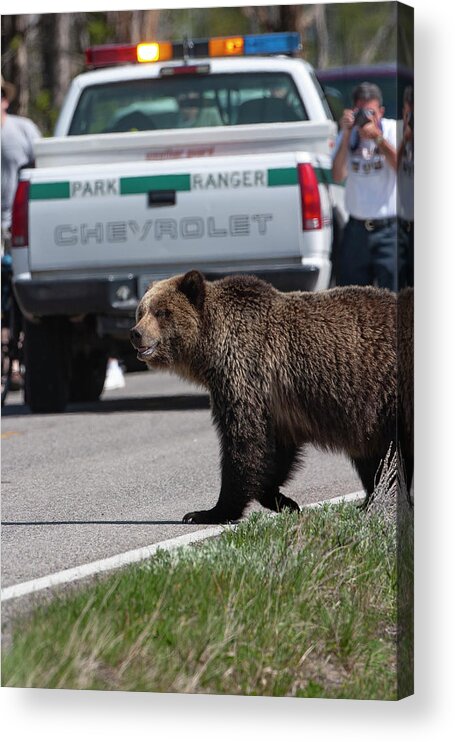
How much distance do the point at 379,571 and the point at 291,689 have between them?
507 millimetres

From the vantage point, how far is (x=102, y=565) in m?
5.74

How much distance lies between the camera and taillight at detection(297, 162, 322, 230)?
8711 millimetres

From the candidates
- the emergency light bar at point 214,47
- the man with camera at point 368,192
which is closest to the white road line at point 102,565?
the man with camera at point 368,192

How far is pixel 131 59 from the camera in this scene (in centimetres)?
933

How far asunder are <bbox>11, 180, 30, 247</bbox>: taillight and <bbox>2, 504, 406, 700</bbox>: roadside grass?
4.37 metres

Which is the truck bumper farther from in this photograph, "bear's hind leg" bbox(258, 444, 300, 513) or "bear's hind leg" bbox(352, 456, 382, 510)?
"bear's hind leg" bbox(352, 456, 382, 510)

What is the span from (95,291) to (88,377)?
227cm

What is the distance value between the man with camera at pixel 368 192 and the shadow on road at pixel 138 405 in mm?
3375

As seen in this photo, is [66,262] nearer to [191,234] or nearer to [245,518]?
[191,234]

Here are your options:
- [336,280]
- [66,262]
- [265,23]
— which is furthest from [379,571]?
[265,23]

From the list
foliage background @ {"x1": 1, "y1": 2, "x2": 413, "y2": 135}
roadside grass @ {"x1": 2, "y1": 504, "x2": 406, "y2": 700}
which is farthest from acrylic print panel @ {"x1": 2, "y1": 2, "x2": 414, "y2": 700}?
foliage background @ {"x1": 1, "y1": 2, "x2": 413, "y2": 135}

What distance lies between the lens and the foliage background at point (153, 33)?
7.88m

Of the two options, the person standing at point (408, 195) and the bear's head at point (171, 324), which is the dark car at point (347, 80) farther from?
the bear's head at point (171, 324)

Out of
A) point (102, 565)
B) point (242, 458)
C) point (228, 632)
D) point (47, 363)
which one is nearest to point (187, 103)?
point (47, 363)
